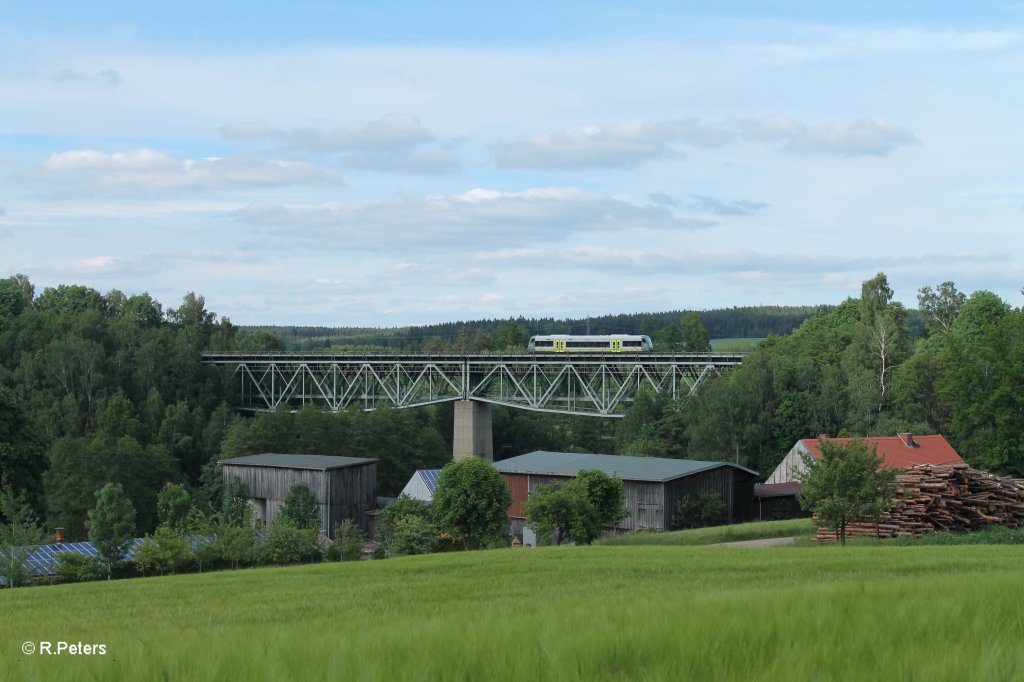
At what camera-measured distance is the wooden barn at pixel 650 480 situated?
55.8 meters

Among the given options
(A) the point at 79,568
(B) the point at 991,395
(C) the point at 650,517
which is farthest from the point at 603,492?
(B) the point at 991,395

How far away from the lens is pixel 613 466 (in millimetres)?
59688

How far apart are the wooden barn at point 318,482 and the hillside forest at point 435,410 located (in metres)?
11.2

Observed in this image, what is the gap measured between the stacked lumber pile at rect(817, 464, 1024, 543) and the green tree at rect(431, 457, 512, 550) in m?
14.9

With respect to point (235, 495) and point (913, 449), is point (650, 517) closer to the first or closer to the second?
point (913, 449)

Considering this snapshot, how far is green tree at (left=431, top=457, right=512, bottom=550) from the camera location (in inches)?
1801

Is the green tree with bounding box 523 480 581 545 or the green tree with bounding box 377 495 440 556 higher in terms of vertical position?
the green tree with bounding box 523 480 581 545

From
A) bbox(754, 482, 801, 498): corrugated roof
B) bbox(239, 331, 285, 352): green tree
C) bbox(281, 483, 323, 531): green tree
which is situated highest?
bbox(239, 331, 285, 352): green tree

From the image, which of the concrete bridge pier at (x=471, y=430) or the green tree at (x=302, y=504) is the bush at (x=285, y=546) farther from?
the concrete bridge pier at (x=471, y=430)

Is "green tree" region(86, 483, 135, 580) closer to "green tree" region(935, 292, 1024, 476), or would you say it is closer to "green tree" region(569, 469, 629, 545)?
"green tree" region(569, 469, 629, 545)

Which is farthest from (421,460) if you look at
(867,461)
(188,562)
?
(867,461)

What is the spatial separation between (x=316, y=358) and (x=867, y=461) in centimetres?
8901

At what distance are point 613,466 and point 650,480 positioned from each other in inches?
183

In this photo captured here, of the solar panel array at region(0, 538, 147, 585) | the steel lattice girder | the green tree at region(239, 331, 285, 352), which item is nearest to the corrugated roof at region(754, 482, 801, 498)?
the steel lattice girder
